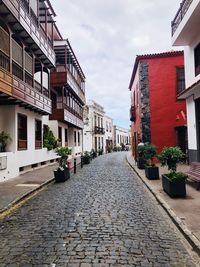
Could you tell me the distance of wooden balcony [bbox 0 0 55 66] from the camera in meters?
12.0

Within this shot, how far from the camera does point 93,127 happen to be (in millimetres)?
48250

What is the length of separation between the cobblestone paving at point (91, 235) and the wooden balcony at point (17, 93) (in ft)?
16.9

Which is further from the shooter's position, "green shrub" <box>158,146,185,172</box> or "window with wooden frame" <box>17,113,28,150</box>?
"window with wooden frame" <box>17,113,28,150</box>

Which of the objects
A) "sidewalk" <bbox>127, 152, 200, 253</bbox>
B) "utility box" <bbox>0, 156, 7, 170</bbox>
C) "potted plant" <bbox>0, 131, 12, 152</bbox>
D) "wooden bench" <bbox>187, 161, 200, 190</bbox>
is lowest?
"sidewalk" <bbox>127, 152, 200, 253</bbox>

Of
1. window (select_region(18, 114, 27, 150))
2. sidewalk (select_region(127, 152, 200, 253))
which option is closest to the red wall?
window (select_region(18, 114, 27, 150))

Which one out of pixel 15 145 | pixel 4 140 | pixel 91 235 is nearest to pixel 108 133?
pixel 15 145

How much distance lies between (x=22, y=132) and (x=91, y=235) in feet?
38.7

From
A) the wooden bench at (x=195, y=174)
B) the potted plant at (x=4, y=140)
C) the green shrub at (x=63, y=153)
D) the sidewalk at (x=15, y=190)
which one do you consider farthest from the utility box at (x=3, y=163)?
the wooden bench at (x=195, y=174)

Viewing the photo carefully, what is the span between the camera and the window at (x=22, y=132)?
1552 centimetres

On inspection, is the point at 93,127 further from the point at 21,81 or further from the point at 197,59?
the point at 197,59

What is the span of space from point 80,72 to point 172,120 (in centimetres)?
1487

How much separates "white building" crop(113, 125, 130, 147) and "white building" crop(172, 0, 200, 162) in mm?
55126

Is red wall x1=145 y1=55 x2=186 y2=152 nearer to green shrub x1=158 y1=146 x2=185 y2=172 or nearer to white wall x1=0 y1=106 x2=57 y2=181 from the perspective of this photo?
white wall x1=0 y1=106 x2=57 y2=181

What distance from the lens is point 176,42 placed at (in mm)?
13984
